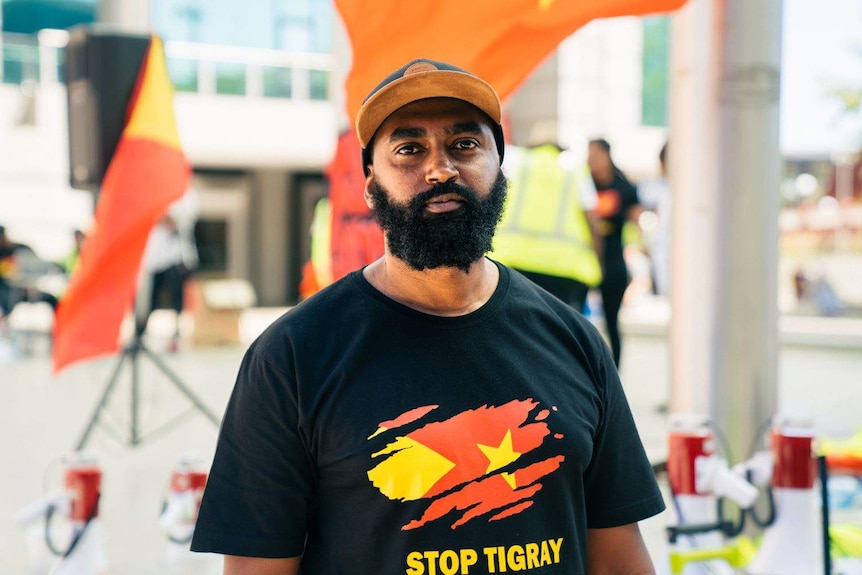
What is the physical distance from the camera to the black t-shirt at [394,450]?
1823 mm

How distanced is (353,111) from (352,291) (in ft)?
6.20

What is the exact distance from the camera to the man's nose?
187 centimetres

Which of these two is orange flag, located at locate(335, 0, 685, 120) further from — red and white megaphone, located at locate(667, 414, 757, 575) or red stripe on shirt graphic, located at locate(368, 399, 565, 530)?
red stripe on shirt graphic, located at locate(368, 399, 565, 530)

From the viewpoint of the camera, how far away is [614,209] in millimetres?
8000

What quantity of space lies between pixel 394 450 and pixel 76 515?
2.76m

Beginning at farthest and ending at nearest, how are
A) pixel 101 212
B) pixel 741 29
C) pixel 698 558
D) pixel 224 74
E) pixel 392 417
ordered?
pixel 224 74
pixel 101 212
pixel 741 29
pixel 698 558
pixel 392 417

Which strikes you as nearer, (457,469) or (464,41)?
(457,469)

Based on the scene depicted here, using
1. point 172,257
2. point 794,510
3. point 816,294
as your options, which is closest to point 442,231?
point 794,510

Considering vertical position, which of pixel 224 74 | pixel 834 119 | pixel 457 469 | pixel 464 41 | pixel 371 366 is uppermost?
pixel 224 74

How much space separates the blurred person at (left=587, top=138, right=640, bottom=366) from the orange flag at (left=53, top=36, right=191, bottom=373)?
10.7ft

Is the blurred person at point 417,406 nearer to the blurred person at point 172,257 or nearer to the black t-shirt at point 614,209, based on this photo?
the black t-shirt at point 614,209

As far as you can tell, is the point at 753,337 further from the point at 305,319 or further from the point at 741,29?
the point at 305,319

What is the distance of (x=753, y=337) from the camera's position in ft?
15.8

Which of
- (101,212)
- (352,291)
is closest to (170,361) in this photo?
(101,212)
